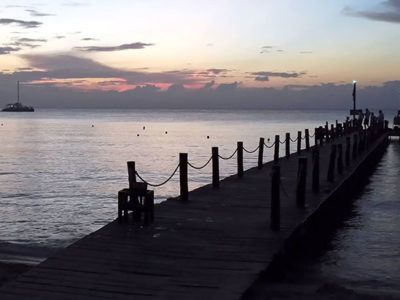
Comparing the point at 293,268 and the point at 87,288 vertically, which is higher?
the point at 87,288

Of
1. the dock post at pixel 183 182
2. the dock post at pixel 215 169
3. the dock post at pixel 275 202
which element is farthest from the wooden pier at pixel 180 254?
the dock post at pixel 215 169

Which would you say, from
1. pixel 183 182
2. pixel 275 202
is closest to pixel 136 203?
pixel 275 202

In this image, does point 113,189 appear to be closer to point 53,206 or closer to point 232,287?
point 53,206

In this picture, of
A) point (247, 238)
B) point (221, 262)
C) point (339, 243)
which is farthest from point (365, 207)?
point (221, 262)

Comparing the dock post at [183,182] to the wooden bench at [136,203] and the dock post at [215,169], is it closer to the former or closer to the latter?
the dock post at [215,169]

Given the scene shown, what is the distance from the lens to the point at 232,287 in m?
7.53

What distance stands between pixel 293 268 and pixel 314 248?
239 centimetres

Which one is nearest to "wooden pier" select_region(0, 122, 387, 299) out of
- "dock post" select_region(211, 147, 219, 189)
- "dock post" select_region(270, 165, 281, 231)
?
"dock post" select_region(270, 165, 281, 231)

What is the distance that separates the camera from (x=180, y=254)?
360 inches

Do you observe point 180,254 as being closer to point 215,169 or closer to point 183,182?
point 183,182

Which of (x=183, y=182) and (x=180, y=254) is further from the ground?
(x=183, y=182)

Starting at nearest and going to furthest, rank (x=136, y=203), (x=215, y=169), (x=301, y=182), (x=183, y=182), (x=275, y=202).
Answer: (x=275, y=202)
(x=136, y=203)
(x=301, y=182)
(x=183, y=182)
(x=215, y=169)

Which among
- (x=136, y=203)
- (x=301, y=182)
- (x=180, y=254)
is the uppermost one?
(x=301, y=182)

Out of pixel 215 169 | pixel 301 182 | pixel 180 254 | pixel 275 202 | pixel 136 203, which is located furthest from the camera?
pixel 215 169
